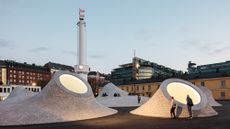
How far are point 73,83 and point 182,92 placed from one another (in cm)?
1078

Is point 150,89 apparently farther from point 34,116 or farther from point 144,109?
point 34,116

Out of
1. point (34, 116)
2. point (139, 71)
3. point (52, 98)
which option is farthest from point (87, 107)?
point (139, 71)

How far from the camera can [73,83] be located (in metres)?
27.3

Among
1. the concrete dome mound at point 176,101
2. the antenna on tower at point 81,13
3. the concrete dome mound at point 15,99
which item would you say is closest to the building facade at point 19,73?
the antenna on tower at point 81,13

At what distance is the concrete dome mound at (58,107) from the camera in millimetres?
21281

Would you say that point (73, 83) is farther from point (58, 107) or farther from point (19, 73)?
point (19, 73)

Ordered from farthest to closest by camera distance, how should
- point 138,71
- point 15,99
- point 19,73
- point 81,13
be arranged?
point 19,73 → point 138,71 → point 81,13 → point 15,99

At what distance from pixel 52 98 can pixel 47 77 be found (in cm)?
17861

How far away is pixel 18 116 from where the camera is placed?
21297mm

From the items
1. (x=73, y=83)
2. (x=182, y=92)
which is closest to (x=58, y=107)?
(x=73, y=83)

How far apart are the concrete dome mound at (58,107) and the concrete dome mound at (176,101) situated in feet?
15.2

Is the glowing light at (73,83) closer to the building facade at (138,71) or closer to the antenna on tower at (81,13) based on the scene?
the antenna on tower at (81,13)

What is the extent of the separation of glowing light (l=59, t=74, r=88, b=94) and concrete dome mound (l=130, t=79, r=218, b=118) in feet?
19.8

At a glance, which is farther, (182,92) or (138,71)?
(138,71)
